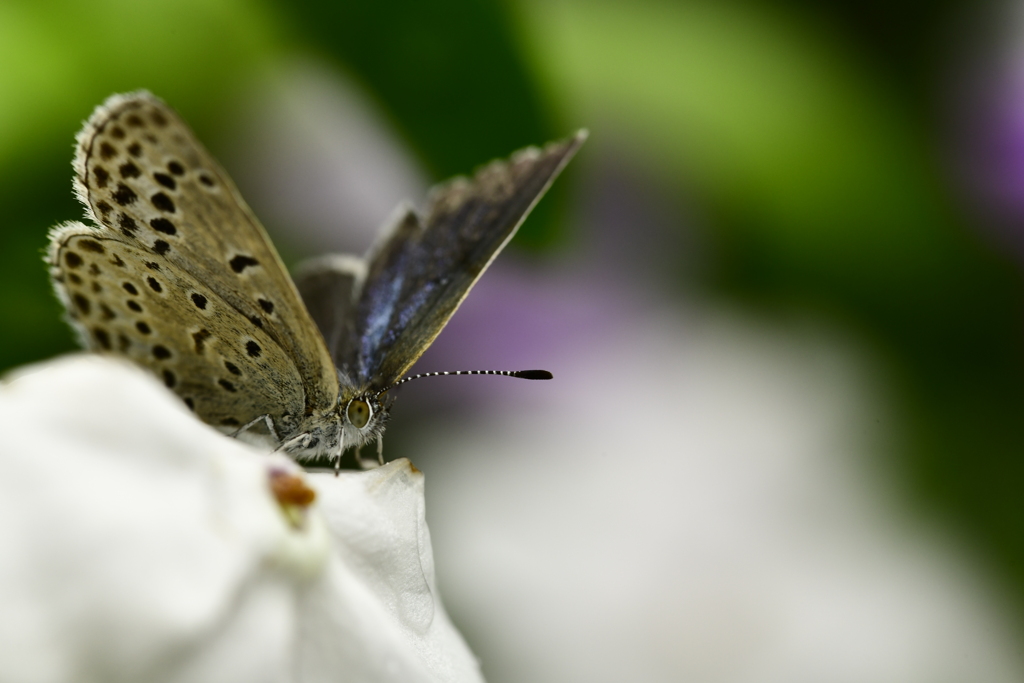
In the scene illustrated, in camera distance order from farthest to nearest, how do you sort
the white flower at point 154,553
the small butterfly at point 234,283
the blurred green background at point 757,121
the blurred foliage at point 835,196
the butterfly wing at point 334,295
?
1. the blurred foliage at point 835,196
2. the blurred green background at point 757,121
3. the butterfly wing at point 334,295
4. the small butterfly at point 234,283
5. the white flower at point 154,553

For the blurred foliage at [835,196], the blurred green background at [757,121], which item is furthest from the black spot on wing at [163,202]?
the blurred foliage at [835,196]

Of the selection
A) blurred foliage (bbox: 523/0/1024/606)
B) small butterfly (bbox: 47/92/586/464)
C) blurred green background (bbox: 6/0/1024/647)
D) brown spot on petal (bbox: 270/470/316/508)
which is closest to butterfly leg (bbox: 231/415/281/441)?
small butterfly (bbox: 47/92/586/464)

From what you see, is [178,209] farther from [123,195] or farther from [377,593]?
[377,593]

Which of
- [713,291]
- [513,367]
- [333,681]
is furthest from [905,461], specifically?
[333,681]

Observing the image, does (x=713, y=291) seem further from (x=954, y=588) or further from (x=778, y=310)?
(x=954, y=588)

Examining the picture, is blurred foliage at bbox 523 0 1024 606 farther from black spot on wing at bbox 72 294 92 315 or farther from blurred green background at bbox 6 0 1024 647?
black spot on wing at bbox 72 294 92 315

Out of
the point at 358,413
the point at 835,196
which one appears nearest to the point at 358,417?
the point at 358,413

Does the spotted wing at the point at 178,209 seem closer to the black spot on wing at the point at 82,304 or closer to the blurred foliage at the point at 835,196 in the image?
the black spot on wing at the point at 82,304
